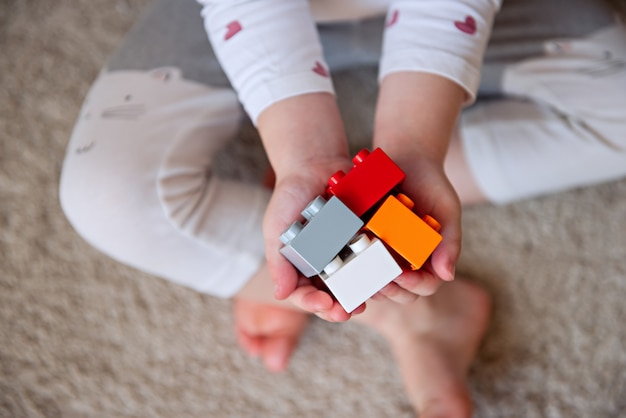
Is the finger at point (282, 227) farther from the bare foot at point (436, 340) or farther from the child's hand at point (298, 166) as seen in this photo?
the bare foot at point (436, 340)

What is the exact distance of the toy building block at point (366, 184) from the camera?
1.32 ft

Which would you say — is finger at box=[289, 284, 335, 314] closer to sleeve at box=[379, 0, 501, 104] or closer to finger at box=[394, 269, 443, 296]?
finger at box=[394, 269, 443, 296]

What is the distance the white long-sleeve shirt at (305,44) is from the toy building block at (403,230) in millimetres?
167

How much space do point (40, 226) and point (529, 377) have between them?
2.07ft

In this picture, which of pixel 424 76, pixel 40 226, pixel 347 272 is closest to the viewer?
pixel 347 272

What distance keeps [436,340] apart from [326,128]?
1.01 feet

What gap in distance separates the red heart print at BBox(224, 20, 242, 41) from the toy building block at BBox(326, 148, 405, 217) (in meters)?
0.22

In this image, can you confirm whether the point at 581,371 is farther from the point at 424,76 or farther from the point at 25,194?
the point at 25,194

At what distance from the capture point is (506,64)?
658 millimetres

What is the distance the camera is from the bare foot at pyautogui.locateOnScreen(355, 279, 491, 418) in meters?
0.65

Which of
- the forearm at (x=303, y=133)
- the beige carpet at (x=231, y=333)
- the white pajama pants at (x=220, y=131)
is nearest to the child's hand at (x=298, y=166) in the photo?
the forearm at (x=303, y=133)

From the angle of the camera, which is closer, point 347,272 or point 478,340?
point 347,272

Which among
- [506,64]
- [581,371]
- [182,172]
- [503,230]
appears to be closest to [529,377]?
[581,371]

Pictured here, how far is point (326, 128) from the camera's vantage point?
19.9 inches
